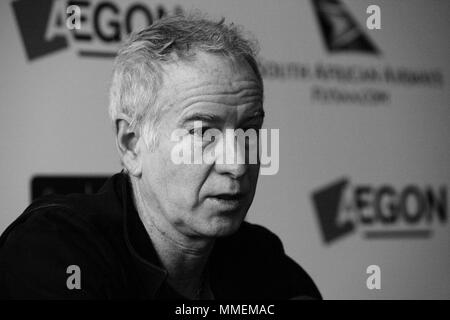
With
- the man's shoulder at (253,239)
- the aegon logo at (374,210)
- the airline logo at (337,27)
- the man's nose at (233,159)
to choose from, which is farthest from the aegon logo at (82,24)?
the man's nose at (233,159)

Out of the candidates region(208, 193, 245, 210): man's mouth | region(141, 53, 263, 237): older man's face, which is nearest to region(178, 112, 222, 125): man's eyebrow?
region(141, 53, 263, 237): older man's face

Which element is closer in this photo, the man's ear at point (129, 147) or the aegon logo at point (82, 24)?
the man's ear at point (129, 147)

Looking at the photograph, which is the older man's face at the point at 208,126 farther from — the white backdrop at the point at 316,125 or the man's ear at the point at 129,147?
the white backdrop at the point at 316,125

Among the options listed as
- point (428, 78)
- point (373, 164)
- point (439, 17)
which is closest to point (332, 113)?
point (373, 164)

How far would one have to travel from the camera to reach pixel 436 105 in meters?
2.39

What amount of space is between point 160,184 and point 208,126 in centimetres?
12

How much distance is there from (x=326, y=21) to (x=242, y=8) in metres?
0.32

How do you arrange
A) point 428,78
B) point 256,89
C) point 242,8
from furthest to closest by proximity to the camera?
1. point 428,78
2. point 242,8
3. point 256,89

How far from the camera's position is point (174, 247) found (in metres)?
1.00

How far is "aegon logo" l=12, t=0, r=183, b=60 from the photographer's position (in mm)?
1785

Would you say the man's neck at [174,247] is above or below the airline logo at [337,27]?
below

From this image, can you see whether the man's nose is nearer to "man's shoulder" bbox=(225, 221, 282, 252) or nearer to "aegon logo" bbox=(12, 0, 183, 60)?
"man's shoulder" bbox=(225, 221, 282, 252)

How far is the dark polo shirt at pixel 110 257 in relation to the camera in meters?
0.84
